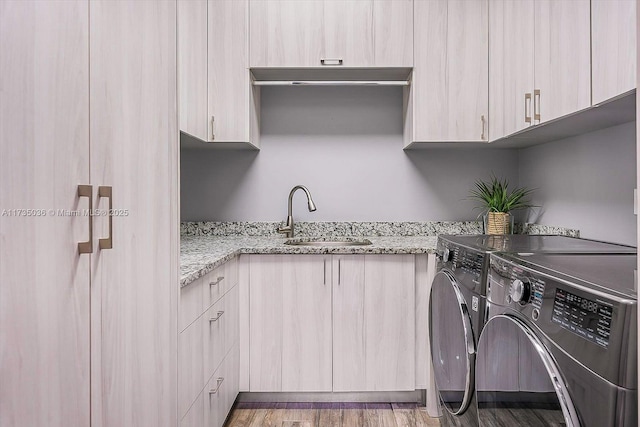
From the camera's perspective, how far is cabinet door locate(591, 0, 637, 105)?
46.8 inches

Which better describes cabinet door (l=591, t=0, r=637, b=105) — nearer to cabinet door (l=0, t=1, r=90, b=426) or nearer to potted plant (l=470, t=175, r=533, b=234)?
potted plant (l=470, t=175, r=533, b=234)

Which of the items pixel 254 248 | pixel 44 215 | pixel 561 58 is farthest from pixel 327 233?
pixel 44 215

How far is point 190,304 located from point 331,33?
1682 mm

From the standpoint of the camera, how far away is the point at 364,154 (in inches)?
110

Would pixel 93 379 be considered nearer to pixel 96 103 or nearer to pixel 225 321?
pixel 96 103

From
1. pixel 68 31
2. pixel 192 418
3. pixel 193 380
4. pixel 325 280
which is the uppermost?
pixel 68 31

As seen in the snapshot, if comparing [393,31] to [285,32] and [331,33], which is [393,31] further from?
[285,32]

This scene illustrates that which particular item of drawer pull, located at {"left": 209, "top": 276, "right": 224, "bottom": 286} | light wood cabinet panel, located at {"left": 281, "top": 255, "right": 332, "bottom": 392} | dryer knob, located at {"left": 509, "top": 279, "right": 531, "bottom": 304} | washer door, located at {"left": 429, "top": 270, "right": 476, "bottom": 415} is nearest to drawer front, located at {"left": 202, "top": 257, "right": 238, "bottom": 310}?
drawer pull, located at {"left": 209, "top": 276, "right": 224, "bottom": 286}

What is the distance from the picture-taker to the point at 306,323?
7.43ft

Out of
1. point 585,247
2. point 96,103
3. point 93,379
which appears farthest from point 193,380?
point 585,247

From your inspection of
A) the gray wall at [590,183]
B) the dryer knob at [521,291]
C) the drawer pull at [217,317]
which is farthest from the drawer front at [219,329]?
the gray wall at [590,183]

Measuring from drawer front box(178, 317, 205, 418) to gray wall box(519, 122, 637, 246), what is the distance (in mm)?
1735

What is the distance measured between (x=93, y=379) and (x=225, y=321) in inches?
43.2

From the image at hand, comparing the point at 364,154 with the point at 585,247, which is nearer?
the point at 585,247
